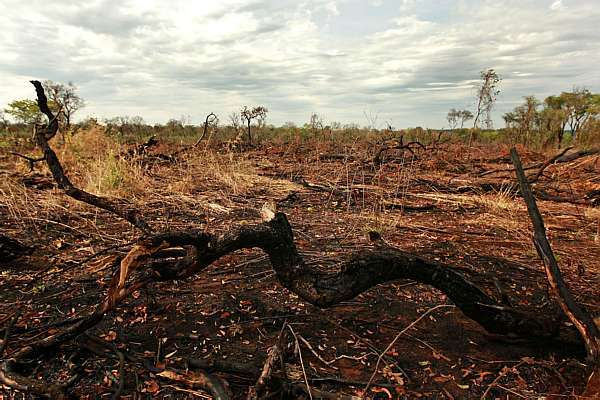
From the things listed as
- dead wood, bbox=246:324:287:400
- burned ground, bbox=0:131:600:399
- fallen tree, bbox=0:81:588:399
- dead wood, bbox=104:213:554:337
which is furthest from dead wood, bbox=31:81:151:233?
dead wood, bbox=246:324:287:400

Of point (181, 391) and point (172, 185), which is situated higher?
point (172, 185)

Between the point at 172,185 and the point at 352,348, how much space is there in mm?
4111

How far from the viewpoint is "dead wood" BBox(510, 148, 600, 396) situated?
1424 millimetres

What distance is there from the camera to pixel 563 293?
152 cm

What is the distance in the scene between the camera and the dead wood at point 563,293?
1.42 meters

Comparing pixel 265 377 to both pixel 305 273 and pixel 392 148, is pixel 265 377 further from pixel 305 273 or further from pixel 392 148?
pixel 392 148

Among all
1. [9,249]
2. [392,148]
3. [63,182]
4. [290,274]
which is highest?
[392,148]

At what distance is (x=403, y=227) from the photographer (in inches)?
149

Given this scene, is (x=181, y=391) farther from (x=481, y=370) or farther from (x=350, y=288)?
(x=481, y=370)

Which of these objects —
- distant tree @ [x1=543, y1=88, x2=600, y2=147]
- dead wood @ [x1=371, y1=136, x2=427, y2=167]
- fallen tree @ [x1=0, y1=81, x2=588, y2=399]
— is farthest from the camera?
distant tree @ [x1=543, y1=88, x2=600, y2=147]

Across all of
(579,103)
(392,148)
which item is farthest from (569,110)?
(392,148)

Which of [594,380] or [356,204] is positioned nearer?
[594,380]

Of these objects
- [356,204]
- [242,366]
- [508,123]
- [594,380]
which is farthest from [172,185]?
[508,123]

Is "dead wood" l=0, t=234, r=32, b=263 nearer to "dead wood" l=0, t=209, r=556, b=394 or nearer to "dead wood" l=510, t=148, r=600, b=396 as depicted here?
"dead wood" l=0, t=209, r=556, b=394
